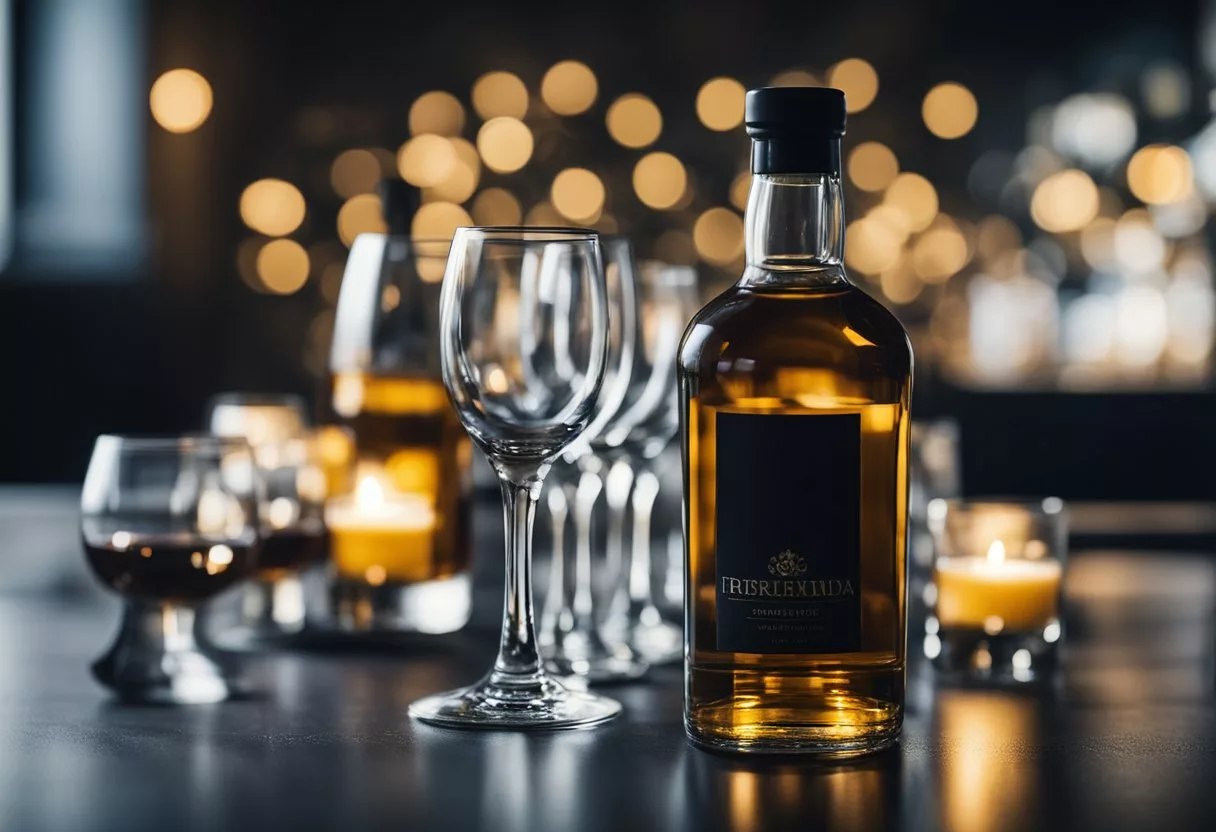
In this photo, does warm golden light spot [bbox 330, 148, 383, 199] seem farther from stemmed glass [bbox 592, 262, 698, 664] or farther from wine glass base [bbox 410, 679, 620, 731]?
wine glass base [bbox 410, 679, 620, 731]

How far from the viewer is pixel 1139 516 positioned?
195 centimetres

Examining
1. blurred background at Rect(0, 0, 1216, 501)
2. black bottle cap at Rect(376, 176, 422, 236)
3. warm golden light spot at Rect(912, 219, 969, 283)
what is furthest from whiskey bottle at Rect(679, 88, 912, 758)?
warm golden light spot at Rect(912, 219, 969, 283)

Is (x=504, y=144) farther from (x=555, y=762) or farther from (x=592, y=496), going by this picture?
(x=555, y=762)

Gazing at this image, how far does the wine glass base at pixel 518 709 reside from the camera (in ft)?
2.43

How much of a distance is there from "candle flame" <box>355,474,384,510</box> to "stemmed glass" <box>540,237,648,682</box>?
0.11 m

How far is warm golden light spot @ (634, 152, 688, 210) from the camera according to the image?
4555mm

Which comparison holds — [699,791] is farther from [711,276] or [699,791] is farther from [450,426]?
[711,276]

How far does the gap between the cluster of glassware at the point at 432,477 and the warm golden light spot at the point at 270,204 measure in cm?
346

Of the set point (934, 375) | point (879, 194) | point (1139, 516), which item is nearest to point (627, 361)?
Answer: point (1139, 516)

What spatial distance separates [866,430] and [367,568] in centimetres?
42

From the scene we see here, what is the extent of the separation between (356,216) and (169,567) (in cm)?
381

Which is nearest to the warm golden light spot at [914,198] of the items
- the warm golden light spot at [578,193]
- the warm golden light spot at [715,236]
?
the warm golden light spot at [715,236]

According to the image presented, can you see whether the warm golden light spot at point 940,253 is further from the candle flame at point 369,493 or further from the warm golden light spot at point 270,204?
the candle flame at point 369,493

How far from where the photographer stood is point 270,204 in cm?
452
